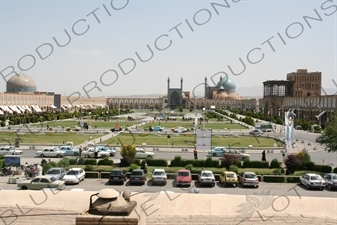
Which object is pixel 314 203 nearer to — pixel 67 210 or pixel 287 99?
pixel 67 210

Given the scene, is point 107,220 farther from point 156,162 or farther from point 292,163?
point 156,162

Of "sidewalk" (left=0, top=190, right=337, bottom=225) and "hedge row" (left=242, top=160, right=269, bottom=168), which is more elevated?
"sidewalk" (left=0, top=190, right=337, bottom=225)

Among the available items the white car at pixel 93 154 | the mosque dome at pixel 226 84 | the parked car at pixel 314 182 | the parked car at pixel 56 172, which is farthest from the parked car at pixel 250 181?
the mosque dome at pixel 226 84

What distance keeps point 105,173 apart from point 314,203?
362 inches

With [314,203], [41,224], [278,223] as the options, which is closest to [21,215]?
[41,224]

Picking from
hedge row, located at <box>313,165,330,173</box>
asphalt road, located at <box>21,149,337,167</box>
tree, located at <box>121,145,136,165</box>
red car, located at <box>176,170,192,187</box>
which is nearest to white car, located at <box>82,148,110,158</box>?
asphalt road, located at <box>21,149,337,167</box>

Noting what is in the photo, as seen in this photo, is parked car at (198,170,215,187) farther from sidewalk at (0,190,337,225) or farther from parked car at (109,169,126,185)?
sidewalk at (0,190,337,225)

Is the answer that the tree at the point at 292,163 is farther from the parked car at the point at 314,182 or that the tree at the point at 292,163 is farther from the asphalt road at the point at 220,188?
the parked car at the point at 314,182

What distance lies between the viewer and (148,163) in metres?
15.8

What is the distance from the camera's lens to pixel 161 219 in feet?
15.2

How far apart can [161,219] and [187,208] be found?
1.49 ft

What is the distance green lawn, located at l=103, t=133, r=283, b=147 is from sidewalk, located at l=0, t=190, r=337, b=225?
61.6 ft

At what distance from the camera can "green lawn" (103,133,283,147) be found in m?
24.7

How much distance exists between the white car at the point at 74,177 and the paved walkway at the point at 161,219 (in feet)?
24.9
